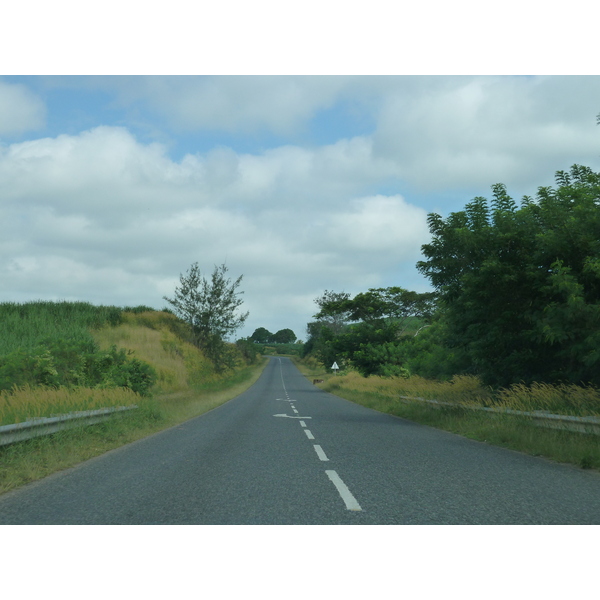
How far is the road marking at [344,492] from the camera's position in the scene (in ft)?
18.7

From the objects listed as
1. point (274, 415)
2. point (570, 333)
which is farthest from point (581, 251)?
point (274, 415)

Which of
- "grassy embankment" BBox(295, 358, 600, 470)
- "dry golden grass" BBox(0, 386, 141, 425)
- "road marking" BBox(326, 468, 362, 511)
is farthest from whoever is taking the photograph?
"dry golden grass" BBox(0, 386, 141, 425)

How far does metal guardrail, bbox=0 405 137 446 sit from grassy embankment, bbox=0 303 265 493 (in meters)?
0.14

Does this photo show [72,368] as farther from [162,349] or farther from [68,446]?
[162,349]

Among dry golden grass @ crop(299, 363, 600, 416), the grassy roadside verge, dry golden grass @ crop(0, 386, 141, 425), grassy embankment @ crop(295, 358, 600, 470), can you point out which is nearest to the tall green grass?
dry golden grass @ crop(0, 386, 141, 425)

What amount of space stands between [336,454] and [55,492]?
4.89 meters

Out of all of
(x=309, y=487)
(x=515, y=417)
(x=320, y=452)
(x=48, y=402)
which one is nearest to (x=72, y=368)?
(x=48, y=402)

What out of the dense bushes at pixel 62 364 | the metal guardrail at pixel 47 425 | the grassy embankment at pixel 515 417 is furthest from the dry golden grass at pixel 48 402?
the grassy embankment at pixel 515 417

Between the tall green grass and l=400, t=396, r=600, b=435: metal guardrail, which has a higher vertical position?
the tall green grass

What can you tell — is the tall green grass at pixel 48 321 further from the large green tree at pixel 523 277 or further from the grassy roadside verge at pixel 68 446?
the large green tree at pixel 523 277

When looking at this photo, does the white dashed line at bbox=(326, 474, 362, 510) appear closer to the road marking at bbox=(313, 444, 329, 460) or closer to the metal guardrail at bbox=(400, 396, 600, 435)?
the road marking at bbox=(313, 444, 329, 460)

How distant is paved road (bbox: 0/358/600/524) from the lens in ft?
17.4

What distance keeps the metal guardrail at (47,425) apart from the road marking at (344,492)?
195 inches

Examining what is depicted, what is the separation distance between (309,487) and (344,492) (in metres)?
0.51
